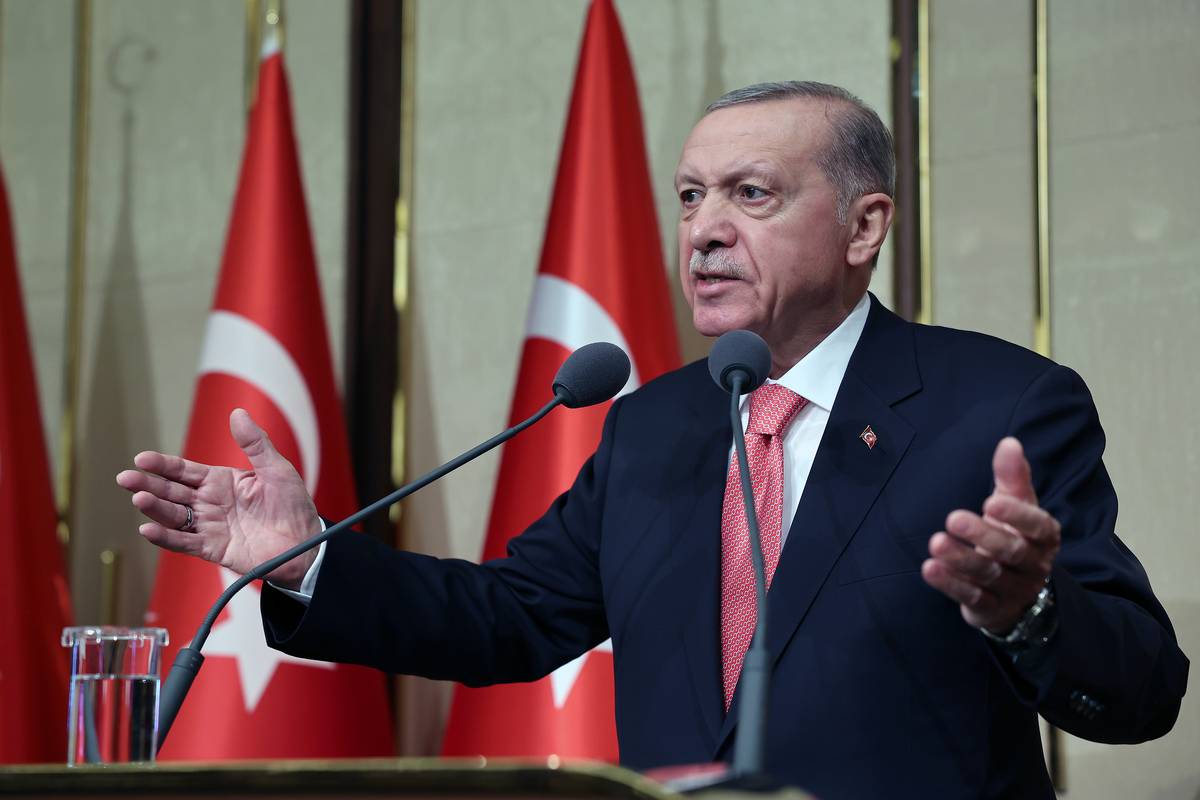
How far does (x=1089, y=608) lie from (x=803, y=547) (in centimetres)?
45

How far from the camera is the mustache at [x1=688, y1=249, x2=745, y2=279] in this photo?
90.6 inches

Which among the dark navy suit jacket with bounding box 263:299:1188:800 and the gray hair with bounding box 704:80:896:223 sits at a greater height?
the gray hair with bounding box 704:80:896:223

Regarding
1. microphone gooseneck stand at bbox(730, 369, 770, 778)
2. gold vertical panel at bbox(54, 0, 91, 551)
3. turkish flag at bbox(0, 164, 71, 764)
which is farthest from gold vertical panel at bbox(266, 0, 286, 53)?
microphone gooseneck stand at bbox(730, 369, 770, 778)

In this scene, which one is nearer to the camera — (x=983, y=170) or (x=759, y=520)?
(x=759, y=520)

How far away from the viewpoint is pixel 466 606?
2211 millimetres

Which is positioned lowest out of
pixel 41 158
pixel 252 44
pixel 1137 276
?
pixel 1137 276

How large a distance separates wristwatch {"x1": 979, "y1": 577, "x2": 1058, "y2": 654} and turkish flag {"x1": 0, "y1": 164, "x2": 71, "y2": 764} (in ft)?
8.63

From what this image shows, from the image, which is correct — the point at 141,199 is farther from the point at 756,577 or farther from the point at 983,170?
the point at 756,577

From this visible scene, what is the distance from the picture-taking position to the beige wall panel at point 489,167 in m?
3.69

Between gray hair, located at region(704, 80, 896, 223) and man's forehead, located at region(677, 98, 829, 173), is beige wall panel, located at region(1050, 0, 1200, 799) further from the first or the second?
man's forehead, located at region(677, 98, 829, 173)

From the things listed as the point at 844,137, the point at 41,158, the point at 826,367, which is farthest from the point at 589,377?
the point at 41,158

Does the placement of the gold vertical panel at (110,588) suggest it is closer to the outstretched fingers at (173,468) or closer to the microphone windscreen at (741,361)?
the outstretched fingers at (173,468)

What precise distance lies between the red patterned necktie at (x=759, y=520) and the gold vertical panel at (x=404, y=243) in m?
1.84

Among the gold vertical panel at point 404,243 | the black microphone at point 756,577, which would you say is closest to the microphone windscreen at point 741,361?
the black microphone at point 756,577
